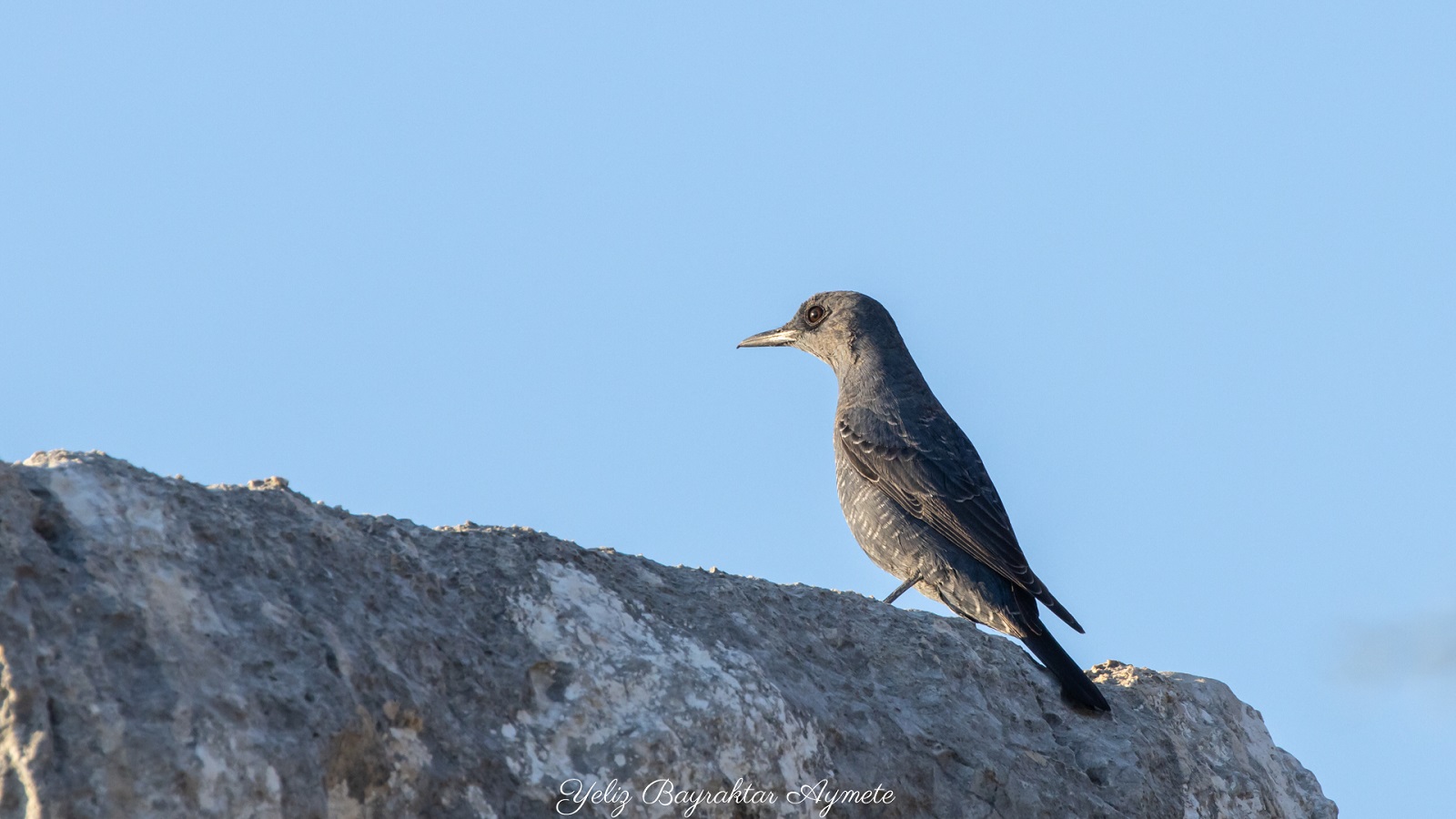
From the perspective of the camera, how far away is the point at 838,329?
35.7 feet

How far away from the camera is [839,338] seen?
1088 cm

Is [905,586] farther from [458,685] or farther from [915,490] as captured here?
[458,685]

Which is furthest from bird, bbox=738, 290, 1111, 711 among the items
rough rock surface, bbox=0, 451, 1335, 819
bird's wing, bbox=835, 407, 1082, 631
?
rough rock surface, bbox=0, 451, 1335, 819

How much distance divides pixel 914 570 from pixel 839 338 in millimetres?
2308

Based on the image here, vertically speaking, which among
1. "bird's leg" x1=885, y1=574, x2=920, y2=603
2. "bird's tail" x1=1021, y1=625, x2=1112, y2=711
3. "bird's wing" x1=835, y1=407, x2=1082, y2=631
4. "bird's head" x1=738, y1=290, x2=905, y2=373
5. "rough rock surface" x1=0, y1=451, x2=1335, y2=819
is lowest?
"rough rock surface" x1=0, y1=451, x2=1335, y2=819

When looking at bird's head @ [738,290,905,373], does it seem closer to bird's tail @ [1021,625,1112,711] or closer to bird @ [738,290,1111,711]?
bird @ [738,290,1111,711]

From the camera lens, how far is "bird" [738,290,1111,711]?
8.59m

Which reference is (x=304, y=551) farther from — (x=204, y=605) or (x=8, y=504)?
(x=8, y=504)

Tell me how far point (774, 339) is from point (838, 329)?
696 mm

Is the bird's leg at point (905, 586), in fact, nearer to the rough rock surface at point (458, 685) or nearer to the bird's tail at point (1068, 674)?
the bird's tail at point (1068, 674)

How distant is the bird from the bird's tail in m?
0.02

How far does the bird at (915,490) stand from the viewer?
8586mm

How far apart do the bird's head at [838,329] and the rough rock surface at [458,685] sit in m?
4.04

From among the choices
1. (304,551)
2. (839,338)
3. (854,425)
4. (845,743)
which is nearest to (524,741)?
(304,551)
